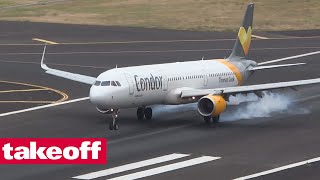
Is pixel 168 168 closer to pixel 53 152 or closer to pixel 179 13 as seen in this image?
pixel 53 152

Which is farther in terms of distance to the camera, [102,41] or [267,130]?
[102,41]

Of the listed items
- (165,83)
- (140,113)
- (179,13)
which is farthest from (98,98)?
(179,13)


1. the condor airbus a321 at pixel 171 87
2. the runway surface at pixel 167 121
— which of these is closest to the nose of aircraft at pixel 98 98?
the condor airbus a321 at pixel 171 87

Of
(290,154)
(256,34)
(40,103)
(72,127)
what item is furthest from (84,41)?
(290,154)

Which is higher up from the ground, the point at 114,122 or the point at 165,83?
the point at 165,83

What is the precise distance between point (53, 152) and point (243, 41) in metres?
24.2

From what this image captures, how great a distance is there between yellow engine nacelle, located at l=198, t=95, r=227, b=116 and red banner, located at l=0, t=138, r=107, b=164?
7681 millimetres

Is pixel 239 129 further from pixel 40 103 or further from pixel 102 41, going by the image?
pixel 102 41

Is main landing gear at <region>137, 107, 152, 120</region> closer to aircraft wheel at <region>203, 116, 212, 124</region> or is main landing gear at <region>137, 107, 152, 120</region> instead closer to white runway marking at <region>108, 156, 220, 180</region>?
aircraft wheel at <region>203, 116, 212, 124</region>

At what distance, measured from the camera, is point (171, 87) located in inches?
2172

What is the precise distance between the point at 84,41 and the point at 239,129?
5240cm

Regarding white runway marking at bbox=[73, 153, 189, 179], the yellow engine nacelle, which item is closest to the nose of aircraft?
the yellow engine nacelle

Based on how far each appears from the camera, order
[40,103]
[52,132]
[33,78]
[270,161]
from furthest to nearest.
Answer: [33,78] → [40,103] → [52,132] → [270,161]

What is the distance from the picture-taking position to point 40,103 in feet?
210
